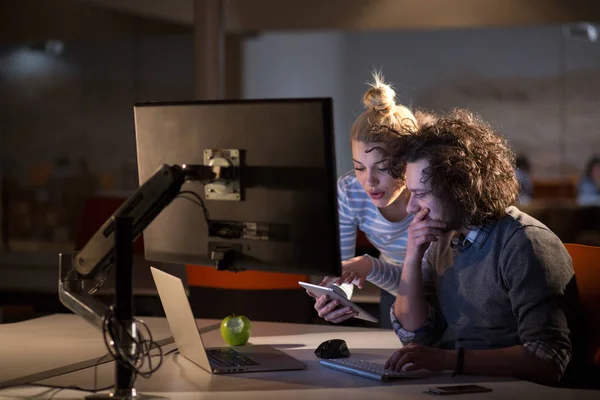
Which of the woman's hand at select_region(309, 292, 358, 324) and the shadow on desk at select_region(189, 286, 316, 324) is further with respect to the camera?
the shadow on desk at select_region(189, 286, 316, 324)

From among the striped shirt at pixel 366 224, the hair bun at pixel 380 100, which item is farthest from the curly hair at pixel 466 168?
the striped shirt at pixel 366 224

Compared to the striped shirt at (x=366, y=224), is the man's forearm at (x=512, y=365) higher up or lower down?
lower down

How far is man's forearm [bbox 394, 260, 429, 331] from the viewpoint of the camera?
6.90 feet

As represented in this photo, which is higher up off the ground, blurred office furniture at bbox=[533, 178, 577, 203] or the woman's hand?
blurred office furniture at bbox=[533, 178, 577, 203]

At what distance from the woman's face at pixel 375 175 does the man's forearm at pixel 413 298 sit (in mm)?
397

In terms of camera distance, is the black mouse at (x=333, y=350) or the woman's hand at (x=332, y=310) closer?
the black mouse at (x=333, y=350)

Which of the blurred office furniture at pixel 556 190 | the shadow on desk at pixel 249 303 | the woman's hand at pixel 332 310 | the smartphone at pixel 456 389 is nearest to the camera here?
the smartphone at pixel 456 389

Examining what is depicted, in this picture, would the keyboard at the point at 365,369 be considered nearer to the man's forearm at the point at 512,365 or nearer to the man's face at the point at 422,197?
the man's forearm at the point at 512,365

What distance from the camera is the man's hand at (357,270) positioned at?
2375mm

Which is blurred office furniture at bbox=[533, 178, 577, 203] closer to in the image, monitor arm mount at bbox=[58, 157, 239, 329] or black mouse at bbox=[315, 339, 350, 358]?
black mouse at bbox=[315, 339, 350, 358]

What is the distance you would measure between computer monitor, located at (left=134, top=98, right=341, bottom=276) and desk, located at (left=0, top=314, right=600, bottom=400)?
25cm

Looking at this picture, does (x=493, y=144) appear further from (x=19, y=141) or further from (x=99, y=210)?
(x=19, y=141)

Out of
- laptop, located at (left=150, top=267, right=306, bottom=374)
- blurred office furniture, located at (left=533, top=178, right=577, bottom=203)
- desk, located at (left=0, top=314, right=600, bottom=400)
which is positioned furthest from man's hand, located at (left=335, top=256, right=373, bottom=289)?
blurred office furniture, located at (left=533, top=178, right=577, bottom=203)

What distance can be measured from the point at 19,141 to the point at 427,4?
3.52m
